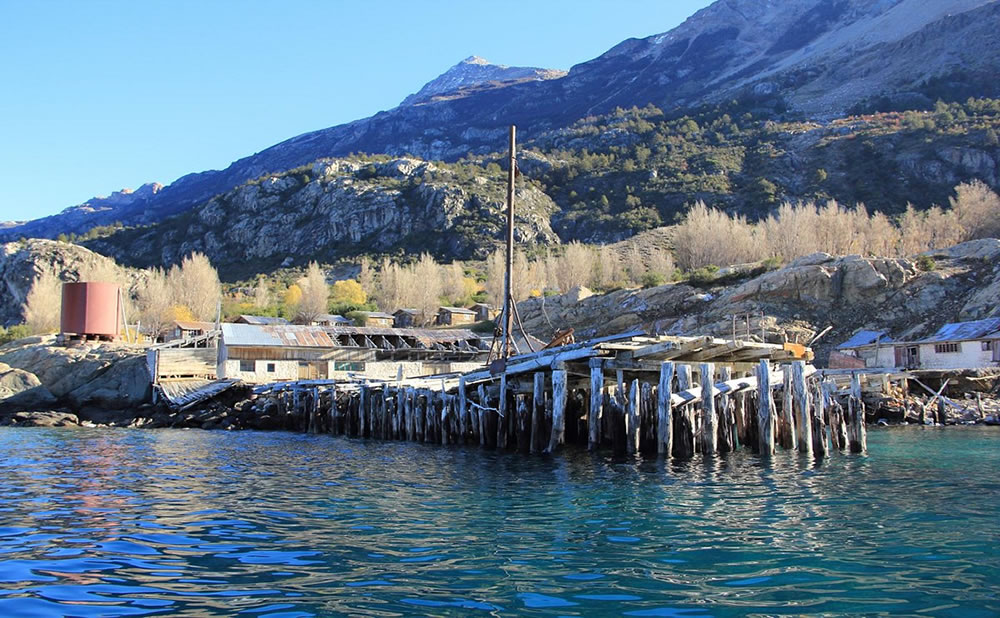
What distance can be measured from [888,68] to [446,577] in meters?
203

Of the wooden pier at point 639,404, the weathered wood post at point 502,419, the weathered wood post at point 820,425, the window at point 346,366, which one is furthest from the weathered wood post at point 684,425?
the window at point 346,366

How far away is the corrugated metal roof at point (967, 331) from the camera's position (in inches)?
1965

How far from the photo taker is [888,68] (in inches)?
7082

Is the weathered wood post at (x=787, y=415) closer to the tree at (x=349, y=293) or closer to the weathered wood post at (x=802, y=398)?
the weathered wood post at (x=802, y=398)

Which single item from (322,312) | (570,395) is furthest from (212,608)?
(322,312)

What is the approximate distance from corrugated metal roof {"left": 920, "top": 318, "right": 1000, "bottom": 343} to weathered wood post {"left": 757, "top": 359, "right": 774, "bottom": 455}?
3650 cm

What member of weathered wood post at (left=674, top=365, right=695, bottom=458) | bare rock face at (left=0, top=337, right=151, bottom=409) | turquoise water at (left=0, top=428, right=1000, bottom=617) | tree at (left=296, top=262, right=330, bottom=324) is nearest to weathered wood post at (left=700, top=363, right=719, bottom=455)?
weathered wood post at (left=674, top=365, right=695, bottom=458)

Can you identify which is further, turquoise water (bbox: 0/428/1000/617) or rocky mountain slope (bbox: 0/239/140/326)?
rocky mountain slope (bbox: 0/239/140/326)

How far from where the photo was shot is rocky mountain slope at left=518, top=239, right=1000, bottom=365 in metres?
62.1

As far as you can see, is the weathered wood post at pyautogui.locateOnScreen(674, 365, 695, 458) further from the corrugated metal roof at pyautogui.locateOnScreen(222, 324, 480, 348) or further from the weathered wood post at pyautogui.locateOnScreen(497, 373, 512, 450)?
the corrugated metal roof at pyautogui.locateOnScreen(222, 324, 480, 348)

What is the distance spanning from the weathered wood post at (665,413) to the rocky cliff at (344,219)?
111618mm

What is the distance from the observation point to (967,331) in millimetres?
51281

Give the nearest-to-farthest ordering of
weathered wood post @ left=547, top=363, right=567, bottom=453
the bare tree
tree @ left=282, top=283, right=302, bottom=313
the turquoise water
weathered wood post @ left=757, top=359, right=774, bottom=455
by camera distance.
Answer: the turquoise water
weathered wood post @ left=757, top=359, right=774, bottom=455
weathered wood post @ left=547, top=363, right=567, bottom=453
the bare tree
tree @ left=282, top=283, right=302, bottom=313

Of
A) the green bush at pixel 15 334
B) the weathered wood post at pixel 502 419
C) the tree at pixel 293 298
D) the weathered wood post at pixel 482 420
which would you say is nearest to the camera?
the weathered wood post at pixel 502 419
